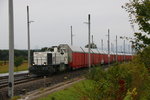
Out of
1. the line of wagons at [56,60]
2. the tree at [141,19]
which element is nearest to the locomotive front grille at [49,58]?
the line of wagons at [56,60]

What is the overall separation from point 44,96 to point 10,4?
4.73m

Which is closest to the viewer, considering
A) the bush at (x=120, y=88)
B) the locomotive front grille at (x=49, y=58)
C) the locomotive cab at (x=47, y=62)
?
the bush at (x=120, y=88)

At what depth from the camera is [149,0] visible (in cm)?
1644

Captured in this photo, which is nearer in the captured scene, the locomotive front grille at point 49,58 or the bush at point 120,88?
the bush at point 120,88

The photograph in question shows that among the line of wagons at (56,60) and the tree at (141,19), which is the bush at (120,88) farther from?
the line of wagons at (56,60)

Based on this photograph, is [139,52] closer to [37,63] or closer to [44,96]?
[44,96]

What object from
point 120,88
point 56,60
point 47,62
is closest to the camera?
point 120,88

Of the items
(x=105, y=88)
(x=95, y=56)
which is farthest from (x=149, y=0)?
(x=95, y=56)

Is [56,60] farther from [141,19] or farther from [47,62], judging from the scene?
[141,19]

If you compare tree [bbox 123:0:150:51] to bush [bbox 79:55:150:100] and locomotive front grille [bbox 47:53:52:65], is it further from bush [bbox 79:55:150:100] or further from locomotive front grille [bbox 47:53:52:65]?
locomotive front grille [bbox 47:53:52:65]

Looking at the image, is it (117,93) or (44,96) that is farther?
(44,96)

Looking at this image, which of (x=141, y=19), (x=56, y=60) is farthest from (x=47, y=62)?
(x=141, y=19)

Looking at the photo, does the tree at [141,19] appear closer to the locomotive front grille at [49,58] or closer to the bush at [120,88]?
the bush at [120,88]

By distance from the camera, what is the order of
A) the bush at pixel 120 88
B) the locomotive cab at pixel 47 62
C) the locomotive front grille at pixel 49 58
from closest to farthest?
the bush at pixel 120 88
the locomotive cab at pixel 47 62
the locomotive front grille at pixel 49 58
